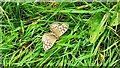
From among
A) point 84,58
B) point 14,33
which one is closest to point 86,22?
point 84,58

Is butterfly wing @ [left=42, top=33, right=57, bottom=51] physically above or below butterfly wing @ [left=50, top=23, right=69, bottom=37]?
below

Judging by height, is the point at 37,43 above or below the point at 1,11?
below

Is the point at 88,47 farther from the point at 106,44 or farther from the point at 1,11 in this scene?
the point at 1,11

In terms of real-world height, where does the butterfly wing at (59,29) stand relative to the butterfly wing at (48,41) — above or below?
above
